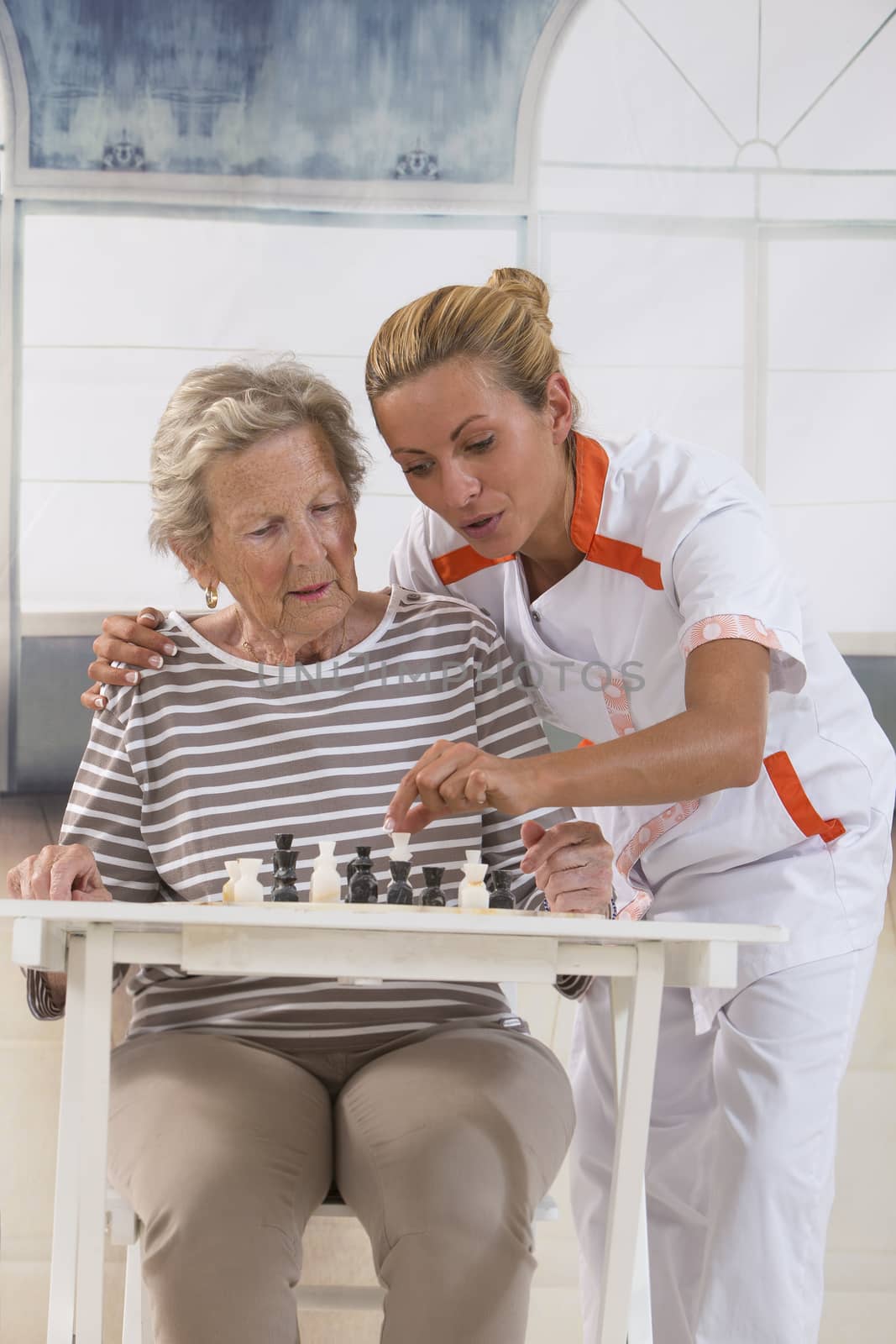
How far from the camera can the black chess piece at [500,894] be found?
130cm

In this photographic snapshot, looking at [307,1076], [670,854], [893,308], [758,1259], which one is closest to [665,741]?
[670,854]

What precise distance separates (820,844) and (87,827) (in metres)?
0.86

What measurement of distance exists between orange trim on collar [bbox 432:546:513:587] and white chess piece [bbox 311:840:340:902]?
0.56 metres

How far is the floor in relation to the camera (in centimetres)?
200

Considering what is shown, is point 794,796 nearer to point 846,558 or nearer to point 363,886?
point 363,886

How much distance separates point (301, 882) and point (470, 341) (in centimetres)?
65

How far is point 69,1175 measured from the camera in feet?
3.80

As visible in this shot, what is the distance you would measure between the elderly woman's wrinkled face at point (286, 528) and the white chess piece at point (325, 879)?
0.39 m

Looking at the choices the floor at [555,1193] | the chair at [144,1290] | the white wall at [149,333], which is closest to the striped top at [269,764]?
the chair at [144,1290]

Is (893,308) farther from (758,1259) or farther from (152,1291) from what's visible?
(152,1291)

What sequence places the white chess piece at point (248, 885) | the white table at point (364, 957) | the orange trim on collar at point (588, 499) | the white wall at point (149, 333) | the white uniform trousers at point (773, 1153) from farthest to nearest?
the white wall at point (149, 333) < the orange trim on collar at point (588, 499) < the white uniform trousers at point (773, 1153) < the white chess piece at point (248, 885) < the white table at point (364, 957)

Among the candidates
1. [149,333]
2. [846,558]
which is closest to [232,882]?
[149,333]

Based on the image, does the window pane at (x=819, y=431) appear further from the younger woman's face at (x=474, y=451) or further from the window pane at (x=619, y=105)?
the younger woman's face at (x=474, y=451)

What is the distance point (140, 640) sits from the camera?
1552 mm
